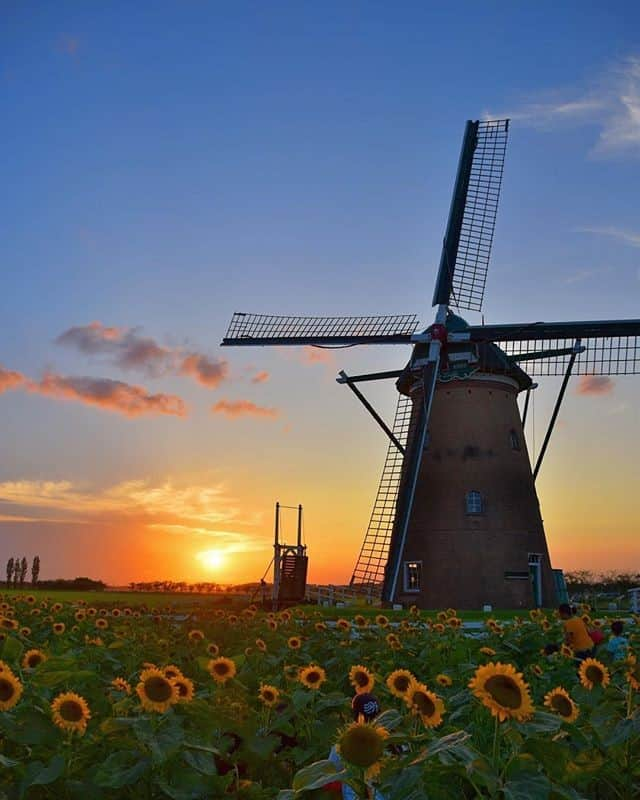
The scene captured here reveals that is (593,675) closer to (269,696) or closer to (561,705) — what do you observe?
(561,705)

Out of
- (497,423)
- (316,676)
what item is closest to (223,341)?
(497,423)

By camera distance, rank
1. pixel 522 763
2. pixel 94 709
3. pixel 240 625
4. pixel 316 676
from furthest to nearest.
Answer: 1. pixel 240 625
2. pixel 316 676
3. pixel 94 709
4. pixel 522 763

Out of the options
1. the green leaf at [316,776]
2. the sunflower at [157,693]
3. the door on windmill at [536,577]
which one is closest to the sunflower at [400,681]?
the sunflower at [157,693]

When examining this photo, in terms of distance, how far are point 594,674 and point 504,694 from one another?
66.7 inches

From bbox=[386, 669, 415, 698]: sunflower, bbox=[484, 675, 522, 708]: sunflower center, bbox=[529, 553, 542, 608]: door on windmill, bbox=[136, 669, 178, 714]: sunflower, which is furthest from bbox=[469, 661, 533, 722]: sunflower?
bbox=[529, 553, 542, 608]: door on windmill

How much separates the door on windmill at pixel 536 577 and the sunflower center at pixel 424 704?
27.2 meters

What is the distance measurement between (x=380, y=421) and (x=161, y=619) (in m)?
22.3

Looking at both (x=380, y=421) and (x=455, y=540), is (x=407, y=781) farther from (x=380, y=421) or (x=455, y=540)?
(x=380, y=421)

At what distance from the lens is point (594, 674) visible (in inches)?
178

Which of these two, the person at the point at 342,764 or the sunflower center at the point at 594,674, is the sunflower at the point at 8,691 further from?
the sunflower center at the point at 594,674

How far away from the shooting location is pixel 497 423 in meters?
29.5

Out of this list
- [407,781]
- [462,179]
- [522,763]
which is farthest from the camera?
[462,179]

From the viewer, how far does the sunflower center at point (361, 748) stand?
245 centimetres

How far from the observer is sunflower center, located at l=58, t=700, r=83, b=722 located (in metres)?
3.24
